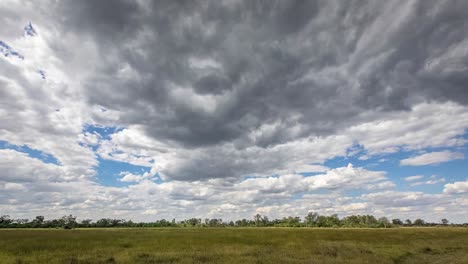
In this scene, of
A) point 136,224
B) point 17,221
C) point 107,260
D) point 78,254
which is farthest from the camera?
point 136,224

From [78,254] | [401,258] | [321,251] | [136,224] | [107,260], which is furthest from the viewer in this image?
[136,224]

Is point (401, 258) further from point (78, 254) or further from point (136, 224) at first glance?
point (136, 224)

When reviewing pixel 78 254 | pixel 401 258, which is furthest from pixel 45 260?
pixel 401 258

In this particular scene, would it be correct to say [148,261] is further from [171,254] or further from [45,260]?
[45,260]

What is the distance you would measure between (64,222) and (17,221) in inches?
946

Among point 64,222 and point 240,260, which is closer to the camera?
point 240,260

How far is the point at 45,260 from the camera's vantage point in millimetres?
29656

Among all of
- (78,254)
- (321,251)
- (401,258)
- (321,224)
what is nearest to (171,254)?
(78,254)

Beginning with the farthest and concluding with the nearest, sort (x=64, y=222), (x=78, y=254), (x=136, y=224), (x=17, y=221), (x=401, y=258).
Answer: (x=136, y=224), (x=64, y=222), (x=17, y=221), (x=401, y=258), (x=78, y=254)

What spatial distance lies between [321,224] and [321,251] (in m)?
162

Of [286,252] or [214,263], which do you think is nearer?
[214,263]

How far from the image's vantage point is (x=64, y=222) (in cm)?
17975

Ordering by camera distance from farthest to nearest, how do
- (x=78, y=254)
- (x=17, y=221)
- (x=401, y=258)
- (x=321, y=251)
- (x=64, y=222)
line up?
1. (x=64, y=222)
2. (x=17, y=221)
3. (x=321, y=251)
4. (x=401, y=258)
5. (x=78, y=254)

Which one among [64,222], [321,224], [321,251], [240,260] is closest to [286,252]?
[321,251]
